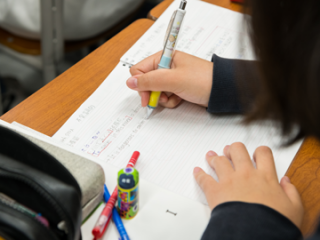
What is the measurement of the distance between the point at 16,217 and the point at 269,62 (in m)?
0.35

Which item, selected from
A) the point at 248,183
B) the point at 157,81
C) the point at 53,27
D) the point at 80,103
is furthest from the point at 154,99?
the point at 53,27

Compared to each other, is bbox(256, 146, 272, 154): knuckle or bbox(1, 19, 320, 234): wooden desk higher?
bbox(256, 146, 272, 154): knuckle

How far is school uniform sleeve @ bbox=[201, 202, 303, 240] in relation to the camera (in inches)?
18.2

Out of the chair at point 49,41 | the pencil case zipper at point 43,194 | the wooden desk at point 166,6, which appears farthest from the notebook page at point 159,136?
the chair at point 49,41

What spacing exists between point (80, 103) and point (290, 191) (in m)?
0.45

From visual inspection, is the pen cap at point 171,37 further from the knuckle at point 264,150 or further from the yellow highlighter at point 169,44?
the knuckle at point 264,150

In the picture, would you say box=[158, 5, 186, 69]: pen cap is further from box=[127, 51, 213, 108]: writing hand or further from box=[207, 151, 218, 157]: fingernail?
box=[207, 151, 218, 157]: fingernail

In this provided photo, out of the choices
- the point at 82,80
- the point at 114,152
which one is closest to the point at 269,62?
the point at 114,152

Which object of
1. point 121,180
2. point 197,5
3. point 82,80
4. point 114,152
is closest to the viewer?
point 121,180

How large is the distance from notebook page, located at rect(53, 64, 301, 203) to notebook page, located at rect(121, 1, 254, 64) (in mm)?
173

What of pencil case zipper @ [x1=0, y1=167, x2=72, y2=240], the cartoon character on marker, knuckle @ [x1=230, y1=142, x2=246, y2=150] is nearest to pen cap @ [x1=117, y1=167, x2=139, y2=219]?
the cartoon character on marker

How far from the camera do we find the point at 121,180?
48 centimetres

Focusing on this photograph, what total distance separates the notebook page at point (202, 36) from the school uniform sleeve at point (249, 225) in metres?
0.45

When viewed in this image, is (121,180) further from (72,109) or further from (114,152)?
(72,109)
